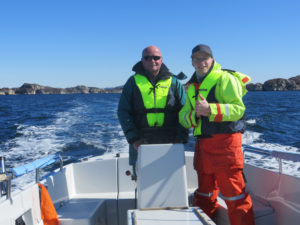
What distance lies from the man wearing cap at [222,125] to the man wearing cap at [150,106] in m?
0.28

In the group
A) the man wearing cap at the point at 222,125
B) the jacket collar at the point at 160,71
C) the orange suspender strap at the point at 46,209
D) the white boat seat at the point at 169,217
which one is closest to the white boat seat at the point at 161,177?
the white boat seat at the point at 169,217

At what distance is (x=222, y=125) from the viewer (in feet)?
7.21

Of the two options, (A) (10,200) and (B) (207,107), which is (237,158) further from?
(A) (10,200)

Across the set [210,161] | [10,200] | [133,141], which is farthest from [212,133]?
[10,200]

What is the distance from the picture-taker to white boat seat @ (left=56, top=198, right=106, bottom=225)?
2748mm

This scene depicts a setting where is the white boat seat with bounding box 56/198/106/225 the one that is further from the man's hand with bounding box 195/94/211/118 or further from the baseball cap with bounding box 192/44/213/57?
the baseball cap with bounding box 192/44/213/57

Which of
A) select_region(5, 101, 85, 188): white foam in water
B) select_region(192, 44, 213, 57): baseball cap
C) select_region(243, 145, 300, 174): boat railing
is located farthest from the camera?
select_region(5, 101, 85, 188): white foam in water

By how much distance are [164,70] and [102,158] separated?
5.49 ft

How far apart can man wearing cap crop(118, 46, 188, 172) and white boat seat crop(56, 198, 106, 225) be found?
0.88m

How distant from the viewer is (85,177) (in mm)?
3625

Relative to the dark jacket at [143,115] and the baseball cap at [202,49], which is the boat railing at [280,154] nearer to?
the dark jacket at [143,115]

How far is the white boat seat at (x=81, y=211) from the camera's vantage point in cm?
275

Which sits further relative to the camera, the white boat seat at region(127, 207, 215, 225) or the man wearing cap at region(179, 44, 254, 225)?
the man wearing cap at region(179, 44, 254, 225)

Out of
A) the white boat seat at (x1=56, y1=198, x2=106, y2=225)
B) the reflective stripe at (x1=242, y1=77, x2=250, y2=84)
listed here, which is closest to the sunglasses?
the reflective stripe at (x1=242, y1=77, x2=250, y2=84)
